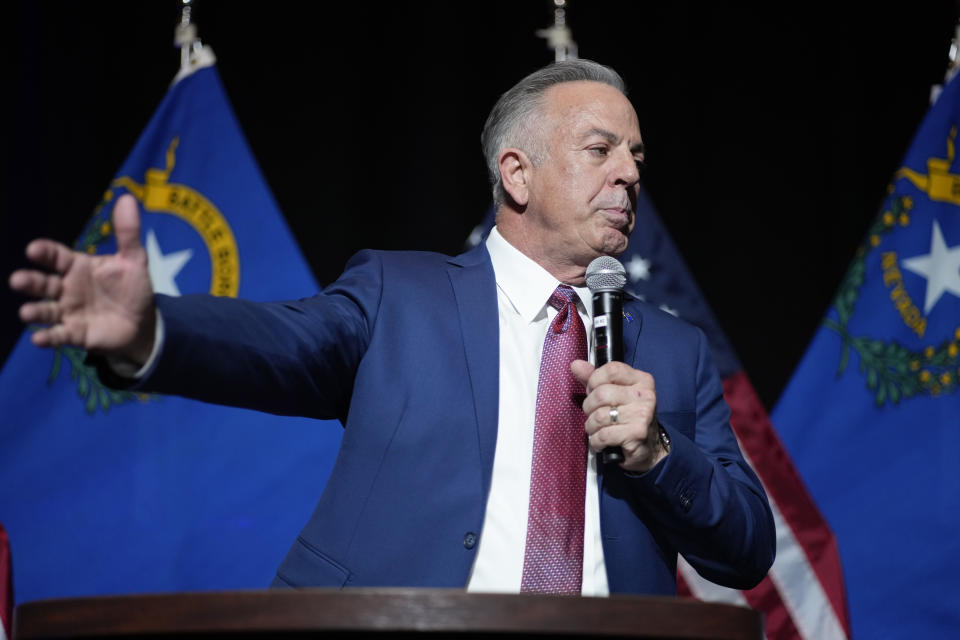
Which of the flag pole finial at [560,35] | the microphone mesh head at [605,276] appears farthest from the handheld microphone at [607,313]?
the flag pole finial at [560,35]

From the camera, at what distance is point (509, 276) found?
78.3 inches

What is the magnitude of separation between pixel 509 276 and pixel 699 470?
1.85 feet

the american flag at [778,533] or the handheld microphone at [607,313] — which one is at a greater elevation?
the handheld microphone at [607,313]

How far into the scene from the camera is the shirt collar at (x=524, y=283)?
192 centimetres

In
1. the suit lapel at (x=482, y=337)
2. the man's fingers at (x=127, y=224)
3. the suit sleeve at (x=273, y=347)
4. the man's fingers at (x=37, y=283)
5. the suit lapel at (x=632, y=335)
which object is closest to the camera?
the man's fingers at (x=37, y=283)

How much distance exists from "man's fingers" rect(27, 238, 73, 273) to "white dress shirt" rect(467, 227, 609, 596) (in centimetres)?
75

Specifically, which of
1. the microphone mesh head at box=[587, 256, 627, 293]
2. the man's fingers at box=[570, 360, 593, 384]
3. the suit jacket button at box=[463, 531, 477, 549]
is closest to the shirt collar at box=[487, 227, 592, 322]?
the microphone mesh head at box=[587, 256, 627, 293]

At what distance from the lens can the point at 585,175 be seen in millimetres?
2059

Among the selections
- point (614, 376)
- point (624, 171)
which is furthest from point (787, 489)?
Answer: point (614, 376)

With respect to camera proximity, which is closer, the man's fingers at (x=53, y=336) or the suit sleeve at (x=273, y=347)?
the man's fingers at (x=53, y=336)

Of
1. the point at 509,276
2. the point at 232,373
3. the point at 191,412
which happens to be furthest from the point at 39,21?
the point at 232,373

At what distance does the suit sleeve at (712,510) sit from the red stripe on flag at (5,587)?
1393mm

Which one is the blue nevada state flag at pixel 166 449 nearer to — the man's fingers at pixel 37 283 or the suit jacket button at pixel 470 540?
the suit jacket button at pixel 470 540

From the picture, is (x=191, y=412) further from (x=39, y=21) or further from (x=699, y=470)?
(x=699, y=470)
